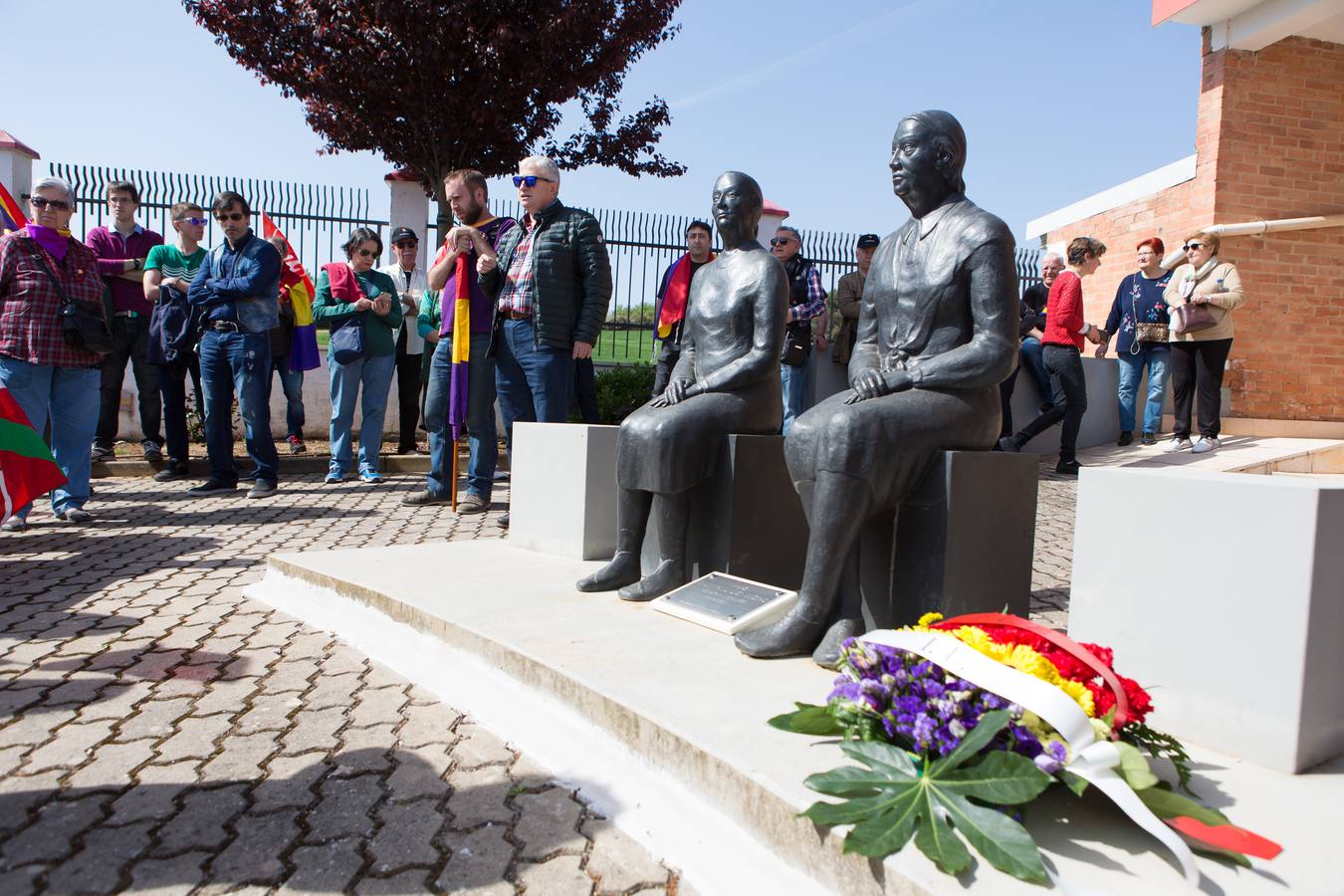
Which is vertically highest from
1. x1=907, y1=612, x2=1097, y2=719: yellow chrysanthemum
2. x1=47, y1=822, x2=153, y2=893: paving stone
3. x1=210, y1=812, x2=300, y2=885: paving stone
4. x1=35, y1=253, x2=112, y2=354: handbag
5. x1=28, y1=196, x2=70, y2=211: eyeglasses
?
x1=28, y1=196, x2=70, y2=211: eyeglasses

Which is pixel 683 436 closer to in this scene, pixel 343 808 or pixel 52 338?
pixel 343 808

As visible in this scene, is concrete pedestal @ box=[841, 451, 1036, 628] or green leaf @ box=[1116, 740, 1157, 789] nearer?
green leaf @ box=[1116, 740, 1157, 789]

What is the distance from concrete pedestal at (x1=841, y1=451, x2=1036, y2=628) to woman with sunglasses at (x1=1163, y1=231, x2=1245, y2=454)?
19.7 feet

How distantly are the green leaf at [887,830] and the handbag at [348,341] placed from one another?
268 inches

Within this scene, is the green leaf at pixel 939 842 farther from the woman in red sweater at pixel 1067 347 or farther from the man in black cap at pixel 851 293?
the woman in red sweater at pixel 1067 347

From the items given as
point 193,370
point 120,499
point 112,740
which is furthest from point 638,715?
point 193,370

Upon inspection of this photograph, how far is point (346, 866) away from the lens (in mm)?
2008

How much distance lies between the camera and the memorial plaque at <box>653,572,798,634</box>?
3.06m

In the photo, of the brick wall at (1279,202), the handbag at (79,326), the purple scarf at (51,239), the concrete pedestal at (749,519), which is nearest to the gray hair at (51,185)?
the purple scarf at (51,239)

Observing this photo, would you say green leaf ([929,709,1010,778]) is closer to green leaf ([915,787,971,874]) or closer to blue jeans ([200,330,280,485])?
green leaf ([915,787,971,874])

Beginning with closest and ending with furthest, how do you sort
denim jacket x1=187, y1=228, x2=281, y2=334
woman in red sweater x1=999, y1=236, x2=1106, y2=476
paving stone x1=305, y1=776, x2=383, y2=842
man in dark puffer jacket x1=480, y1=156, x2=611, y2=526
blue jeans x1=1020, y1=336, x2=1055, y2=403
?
paving stone x1=305, y1=776, x2=383, y2=842 < man in dark puffer jacket x1=480, y1=156, x2=611, y2=526 < denim jacket x1=187, y1=228, x2=281, y2=334 < woman in red sweater x1=999, y1=236, x2=1106, y2=476 < blue jeans x1=1020, y1=336, x2=1055, y2=403

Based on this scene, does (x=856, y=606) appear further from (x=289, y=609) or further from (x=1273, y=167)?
(x=1273, y=167)

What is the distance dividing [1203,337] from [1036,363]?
1615 millimetres

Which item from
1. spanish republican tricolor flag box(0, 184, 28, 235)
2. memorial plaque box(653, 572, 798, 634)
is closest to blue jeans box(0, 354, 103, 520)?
spanish republican tricolor flag box(0, 184, 28, 235)
